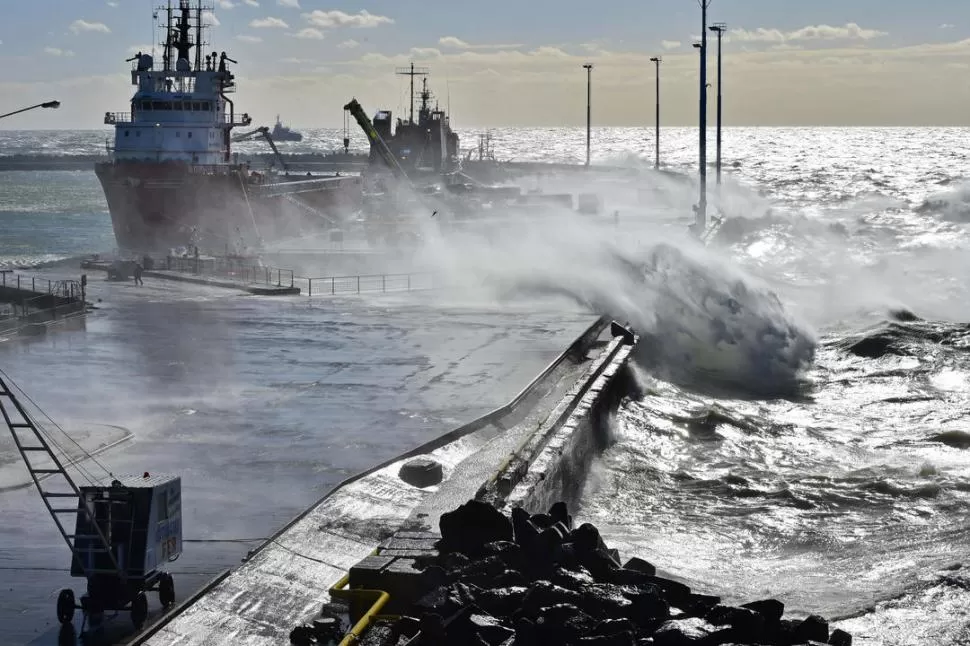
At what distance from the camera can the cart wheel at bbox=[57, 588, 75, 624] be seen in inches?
520

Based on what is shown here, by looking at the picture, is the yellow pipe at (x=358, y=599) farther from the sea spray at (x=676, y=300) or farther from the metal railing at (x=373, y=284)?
the metal railing at (x=373, y=284)

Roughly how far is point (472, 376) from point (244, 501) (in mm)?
11545

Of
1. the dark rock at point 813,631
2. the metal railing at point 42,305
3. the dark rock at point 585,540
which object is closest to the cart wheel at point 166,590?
the dark rock at point 585,540

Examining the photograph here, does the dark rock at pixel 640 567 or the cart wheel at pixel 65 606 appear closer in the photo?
the dark rock at pixel 640 567

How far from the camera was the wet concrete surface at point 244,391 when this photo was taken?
16.4 meters

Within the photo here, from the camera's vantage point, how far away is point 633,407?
28.7m

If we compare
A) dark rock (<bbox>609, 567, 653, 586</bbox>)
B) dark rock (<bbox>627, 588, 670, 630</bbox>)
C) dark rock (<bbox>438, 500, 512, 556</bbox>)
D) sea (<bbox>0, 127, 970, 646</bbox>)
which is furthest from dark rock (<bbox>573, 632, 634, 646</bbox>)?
sea (<bbox>0, 127, 970, 646</bbox>)

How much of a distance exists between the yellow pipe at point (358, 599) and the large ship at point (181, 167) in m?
53.4

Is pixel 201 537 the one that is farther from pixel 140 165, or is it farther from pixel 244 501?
pixel 140 165

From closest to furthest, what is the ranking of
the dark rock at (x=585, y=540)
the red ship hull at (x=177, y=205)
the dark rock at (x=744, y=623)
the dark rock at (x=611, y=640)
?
the dark rock at (x=611, y=640) < the dark rock at (x=744, y=623) < the dark rock at (x=585, y=540) < the red ship hull at (x=177, y=205)

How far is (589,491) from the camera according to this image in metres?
21.6

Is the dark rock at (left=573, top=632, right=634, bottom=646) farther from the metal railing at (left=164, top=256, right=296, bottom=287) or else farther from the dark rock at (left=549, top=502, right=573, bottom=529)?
the metal railing at (left=164, top=256, right=296, bottom=287)

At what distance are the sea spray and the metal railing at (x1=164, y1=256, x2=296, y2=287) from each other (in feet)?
26.5

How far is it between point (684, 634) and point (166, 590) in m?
6.26
